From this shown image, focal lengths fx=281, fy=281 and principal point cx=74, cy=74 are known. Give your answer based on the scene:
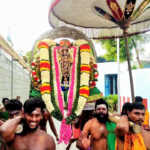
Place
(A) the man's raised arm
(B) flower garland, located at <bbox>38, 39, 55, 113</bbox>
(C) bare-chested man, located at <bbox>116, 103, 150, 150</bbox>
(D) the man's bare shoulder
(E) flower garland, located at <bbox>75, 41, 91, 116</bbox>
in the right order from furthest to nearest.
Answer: (E) flower garland, located at <bbox>75, 41, 91, 116</bbox> < (B) flower garland, located at <bbox>38, 39, 55, 113</bbox> < (C) bare-chested man, located at <bbox>116, 103, 150, 150</bbox> < (D) the man's bare shoulder < (A) the man's raised arm

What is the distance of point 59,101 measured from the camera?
4629 millimetres

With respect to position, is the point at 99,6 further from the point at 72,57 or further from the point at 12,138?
the point at 12,138

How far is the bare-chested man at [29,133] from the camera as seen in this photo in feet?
8.39

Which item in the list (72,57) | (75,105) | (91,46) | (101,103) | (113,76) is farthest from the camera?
(113,76)

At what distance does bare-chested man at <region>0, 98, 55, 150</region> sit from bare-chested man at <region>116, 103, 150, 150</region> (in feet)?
2.32

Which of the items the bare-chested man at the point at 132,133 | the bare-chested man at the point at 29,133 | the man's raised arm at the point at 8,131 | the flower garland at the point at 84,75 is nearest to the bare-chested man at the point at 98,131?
the bare-chested man at the point at 132,133

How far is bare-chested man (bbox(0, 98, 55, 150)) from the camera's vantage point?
8.39 feet

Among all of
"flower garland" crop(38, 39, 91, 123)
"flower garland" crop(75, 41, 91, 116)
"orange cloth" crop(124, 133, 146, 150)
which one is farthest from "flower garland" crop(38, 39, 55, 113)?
"orange cloth" crop(124, 133, 146, 150)

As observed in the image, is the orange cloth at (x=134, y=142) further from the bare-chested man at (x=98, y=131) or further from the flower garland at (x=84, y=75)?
the flower garland at (x=84, y=75)

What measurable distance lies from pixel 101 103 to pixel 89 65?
1329 mm

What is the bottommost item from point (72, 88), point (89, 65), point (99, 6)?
point (72, 88)

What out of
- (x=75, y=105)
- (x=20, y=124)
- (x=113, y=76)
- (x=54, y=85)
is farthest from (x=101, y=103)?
(x=113, y=76)

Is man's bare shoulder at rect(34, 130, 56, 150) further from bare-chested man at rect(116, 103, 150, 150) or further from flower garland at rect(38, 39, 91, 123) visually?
flower garland at rect(38, 39, 91, 123)

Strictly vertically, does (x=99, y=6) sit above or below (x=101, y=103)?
above
